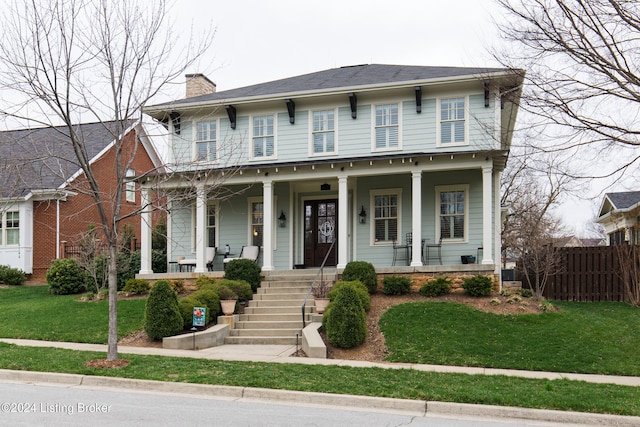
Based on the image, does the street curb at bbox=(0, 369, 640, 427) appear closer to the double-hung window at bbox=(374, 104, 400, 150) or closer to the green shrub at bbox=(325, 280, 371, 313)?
the green shrub at bbox=(325, 280, 371, 313)

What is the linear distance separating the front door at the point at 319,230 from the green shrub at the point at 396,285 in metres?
3.91

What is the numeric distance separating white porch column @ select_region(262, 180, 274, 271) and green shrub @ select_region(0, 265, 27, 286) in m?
10.9

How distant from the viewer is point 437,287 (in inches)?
599

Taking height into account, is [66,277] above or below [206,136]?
below

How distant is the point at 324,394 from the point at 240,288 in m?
7.70

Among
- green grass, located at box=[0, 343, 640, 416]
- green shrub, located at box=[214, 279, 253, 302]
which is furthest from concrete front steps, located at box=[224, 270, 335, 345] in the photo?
green grass, located at box=[0, 343, 640, 416]

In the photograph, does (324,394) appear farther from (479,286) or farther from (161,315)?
(479,286)

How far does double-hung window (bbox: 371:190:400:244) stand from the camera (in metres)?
18.5

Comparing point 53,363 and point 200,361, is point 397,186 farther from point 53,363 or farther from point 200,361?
point 53,363

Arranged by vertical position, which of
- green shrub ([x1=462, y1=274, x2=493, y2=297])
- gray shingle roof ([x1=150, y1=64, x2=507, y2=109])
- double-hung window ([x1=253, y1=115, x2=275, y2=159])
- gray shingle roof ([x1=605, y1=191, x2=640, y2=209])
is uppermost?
gray shingle roof ([x1=150, y1=64, x2=507, y2=109])

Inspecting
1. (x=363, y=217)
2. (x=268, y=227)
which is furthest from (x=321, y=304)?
(x=363, y=217)

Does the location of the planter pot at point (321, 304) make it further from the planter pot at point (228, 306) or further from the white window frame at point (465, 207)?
the white window frame at point (465, 207)

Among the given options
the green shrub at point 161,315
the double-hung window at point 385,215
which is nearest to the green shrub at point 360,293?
the green shrub at point 161,315

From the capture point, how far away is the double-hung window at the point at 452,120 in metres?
17.7
